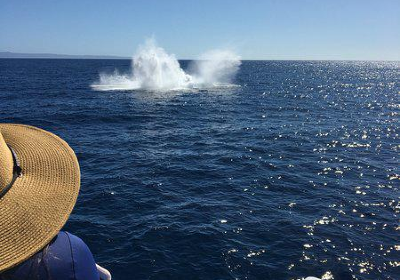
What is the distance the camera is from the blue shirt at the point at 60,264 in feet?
9.97

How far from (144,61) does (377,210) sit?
7730 cm

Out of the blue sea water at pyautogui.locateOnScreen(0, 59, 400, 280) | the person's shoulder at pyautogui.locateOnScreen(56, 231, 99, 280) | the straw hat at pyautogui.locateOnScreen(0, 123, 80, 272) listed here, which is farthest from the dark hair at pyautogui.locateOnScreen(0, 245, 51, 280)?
the blue sea water at pyautogui.locateOnScreen(0, 59, 400, 280)

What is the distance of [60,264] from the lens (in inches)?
127

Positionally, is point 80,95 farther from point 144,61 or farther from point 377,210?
point 377,210

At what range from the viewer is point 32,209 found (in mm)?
2961

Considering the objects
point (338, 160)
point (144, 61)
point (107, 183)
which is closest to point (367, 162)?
point (338, 160)

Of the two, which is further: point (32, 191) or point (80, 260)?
point (80, 260)

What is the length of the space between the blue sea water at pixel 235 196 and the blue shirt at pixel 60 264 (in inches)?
432

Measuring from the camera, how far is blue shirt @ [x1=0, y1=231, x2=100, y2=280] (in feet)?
9.97

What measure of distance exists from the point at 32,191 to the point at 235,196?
1896 cm

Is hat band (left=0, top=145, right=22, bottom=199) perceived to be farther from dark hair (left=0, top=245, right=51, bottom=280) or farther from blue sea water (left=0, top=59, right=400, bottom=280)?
blue sea water (left=0, top=59, right=400, bottom=280)

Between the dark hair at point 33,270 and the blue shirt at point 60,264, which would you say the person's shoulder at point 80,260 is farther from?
the dark hair at point 33,270

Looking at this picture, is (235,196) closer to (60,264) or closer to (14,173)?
(60,264)

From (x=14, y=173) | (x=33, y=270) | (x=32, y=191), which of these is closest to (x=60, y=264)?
(x=33, y=270)
